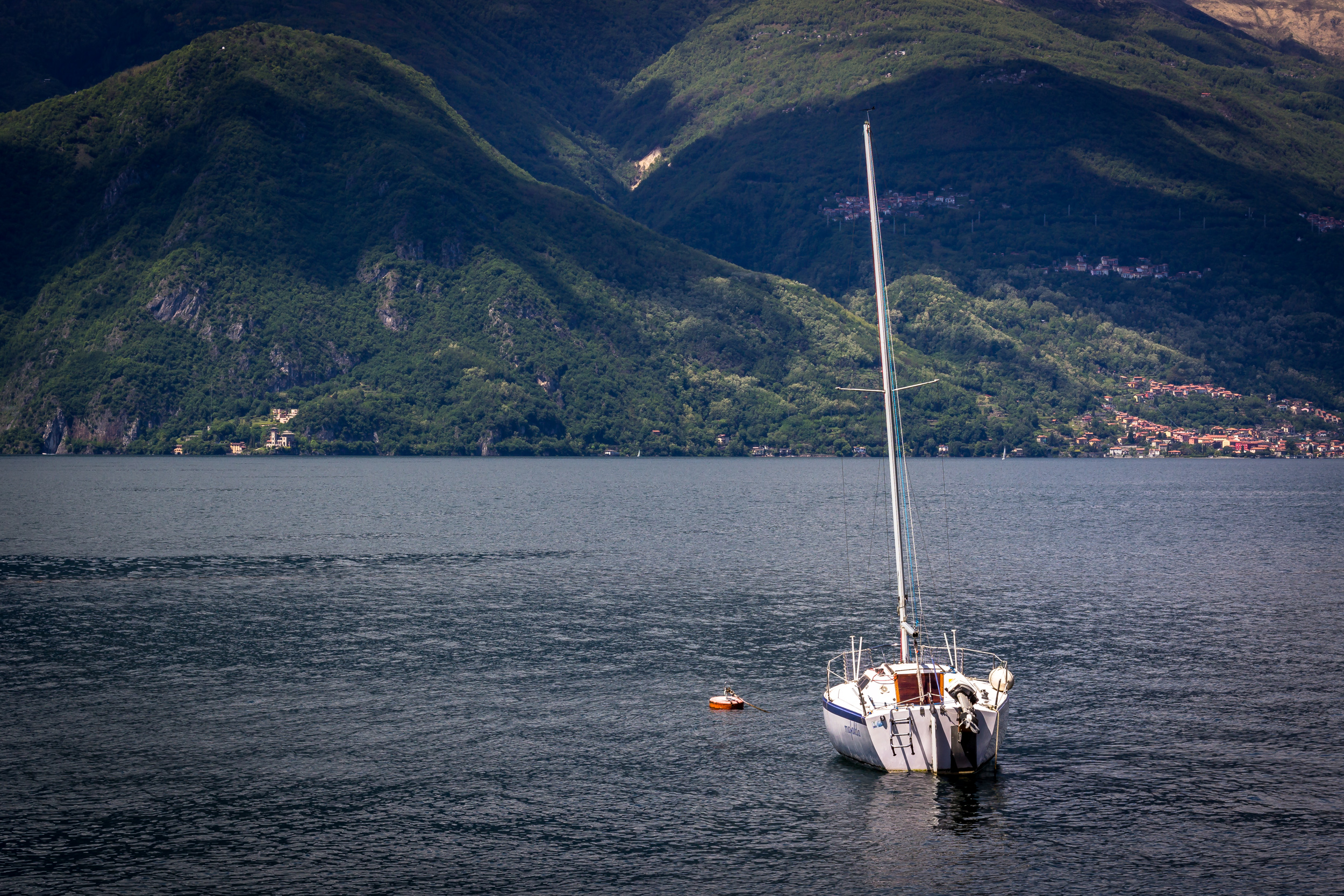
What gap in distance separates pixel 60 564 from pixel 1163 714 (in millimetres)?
92402

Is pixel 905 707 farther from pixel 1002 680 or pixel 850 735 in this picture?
pixel 1002 680

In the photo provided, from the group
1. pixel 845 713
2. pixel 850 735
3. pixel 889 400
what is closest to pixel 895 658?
pixel 850 735

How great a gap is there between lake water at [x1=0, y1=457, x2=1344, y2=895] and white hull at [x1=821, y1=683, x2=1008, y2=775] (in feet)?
2.72

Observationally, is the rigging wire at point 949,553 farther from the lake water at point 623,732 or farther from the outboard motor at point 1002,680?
the outboard motor at point 1002,680

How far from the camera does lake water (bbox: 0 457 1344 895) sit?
1475 inches

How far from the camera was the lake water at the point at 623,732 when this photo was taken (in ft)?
123

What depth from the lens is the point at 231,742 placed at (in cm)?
4972

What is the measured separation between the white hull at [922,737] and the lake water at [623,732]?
32.6 inches

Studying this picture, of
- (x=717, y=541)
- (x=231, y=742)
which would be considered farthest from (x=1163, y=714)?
(x=717, y=541)

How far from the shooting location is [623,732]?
52.2 meters

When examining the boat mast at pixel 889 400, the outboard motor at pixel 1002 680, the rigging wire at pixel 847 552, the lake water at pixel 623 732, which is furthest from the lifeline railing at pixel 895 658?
the rigging wire at pixel 847 552

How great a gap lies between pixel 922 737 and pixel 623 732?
45.7ft

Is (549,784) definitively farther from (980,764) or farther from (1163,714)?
(1163,714)

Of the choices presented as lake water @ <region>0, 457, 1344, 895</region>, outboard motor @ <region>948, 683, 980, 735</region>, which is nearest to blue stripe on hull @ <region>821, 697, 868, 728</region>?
lake water @ <region>0, 457, 1344, 895</region>
